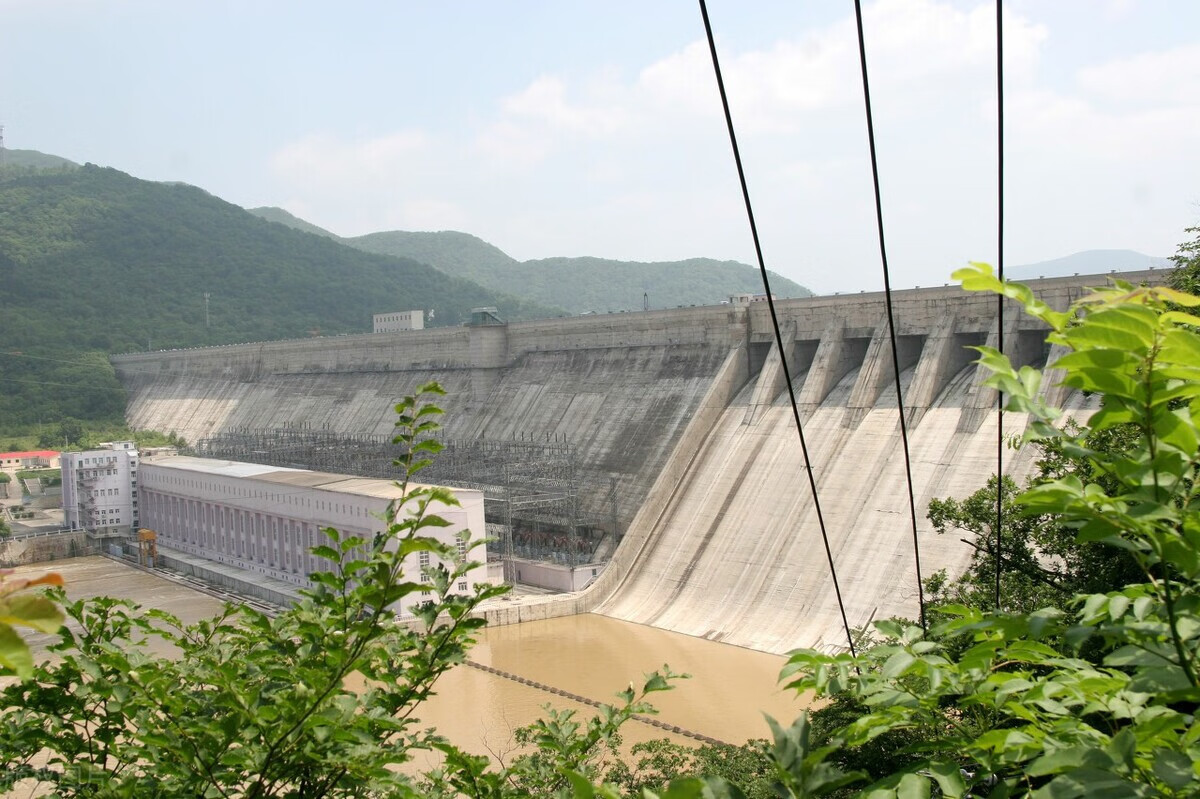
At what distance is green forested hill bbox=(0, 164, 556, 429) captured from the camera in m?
70.8

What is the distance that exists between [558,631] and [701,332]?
11.5 metres

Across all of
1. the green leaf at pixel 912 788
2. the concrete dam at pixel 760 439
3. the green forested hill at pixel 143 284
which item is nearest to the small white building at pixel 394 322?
the green forested hill at pixel 143 284

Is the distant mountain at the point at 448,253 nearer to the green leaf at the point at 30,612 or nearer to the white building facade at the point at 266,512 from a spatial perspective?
the white building facade at the point at 266,512

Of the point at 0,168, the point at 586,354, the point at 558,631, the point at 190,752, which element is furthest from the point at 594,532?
the point at 0,168

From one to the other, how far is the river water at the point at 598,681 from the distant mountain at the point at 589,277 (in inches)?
5349

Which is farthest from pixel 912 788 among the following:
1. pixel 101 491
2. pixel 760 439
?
pixel 101 491

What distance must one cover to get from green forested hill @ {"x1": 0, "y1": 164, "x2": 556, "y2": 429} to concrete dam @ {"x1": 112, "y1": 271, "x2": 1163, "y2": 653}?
39987 millimetres

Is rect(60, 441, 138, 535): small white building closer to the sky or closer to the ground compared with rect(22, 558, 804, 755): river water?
closer to the sky

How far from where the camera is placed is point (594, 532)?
29078 millimetres

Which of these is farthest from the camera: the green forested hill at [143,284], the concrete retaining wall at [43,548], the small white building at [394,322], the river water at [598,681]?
the green forested hill at [143,284]

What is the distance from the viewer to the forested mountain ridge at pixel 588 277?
167m

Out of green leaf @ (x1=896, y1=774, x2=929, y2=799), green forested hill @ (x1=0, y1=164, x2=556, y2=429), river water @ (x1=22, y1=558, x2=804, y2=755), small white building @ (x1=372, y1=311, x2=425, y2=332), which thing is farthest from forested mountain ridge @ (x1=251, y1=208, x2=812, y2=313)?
green leaf @ (x1=896, y1=774, x2=929, y2=799)

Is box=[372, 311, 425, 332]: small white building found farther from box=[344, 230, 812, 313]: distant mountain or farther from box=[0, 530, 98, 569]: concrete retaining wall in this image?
box=[344, 230, 812, 313]: distant mountain

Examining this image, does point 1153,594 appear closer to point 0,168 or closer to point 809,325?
point 809,325
